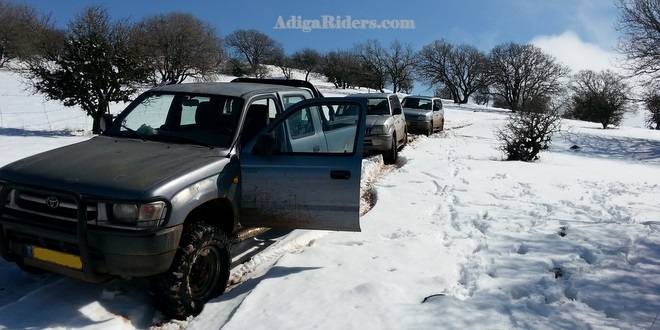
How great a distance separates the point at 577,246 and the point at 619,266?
22.9 inches

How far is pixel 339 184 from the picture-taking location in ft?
13.2

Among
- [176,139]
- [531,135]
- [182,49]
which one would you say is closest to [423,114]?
[531,135]

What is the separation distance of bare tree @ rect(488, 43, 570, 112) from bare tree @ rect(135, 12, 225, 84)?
144 ft

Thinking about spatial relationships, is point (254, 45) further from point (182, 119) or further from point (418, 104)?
point (182, 119)

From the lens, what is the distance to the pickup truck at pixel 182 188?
3.10 metres

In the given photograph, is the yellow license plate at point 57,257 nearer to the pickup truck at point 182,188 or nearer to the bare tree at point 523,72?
the pickup truck at point 182,188

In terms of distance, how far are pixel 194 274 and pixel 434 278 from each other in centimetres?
213

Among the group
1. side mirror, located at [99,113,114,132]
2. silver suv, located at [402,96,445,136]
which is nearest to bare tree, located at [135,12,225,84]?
silver suv, located at [402,96,445,136]

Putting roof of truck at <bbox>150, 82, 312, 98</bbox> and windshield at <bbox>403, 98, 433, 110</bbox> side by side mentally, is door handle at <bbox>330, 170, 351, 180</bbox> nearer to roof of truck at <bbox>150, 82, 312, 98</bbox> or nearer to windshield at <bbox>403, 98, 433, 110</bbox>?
roof of truck at <bbox>150, 82, 312, 98</bbox>

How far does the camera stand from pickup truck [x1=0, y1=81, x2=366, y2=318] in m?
3.10

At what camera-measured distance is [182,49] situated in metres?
Result: 37.5

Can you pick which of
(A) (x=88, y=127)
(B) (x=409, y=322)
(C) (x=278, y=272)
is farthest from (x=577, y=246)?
(A) (x=88, y=127)

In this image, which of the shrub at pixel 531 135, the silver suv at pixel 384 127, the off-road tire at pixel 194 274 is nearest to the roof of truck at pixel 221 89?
the off-road tire at pixel 194 274

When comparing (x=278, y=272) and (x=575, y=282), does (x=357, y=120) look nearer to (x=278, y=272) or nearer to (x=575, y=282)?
(x=278, y=272)
